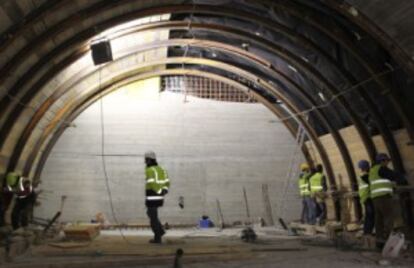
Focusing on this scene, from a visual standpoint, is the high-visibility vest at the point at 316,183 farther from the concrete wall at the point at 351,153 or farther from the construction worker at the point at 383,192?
the construction worker at the point at 383,192

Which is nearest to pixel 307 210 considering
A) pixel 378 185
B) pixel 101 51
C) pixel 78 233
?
pixel 378 185

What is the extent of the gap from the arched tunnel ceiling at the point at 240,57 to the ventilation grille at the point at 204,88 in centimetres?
200

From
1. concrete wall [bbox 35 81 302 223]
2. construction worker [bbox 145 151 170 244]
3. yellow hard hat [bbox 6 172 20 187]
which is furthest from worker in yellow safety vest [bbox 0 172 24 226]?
concrete wall [bbox 35 81 302 223]

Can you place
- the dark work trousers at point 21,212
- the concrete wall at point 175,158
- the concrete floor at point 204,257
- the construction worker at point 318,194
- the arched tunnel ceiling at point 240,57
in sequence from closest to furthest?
1. the concrete floor at point 204,257
2. the arched tunnel ceiling at point 240,57
3. the dark work trousers at point 21,212
4. the construction worker at point 318,194
5. the concrete wall at point 175,158

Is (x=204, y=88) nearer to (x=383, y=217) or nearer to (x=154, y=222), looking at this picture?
(x=154, y=222)

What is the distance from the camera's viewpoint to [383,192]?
670 cm

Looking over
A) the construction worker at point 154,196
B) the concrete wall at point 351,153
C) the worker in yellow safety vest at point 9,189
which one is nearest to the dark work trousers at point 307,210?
the concrete wall at point 351,153

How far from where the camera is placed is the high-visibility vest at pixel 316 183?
35.0 ft

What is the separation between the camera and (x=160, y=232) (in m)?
7.61

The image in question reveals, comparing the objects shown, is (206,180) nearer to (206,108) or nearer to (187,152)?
(187,152)

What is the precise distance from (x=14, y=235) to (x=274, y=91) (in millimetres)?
6889

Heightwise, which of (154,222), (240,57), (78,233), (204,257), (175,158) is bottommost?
(204,257)

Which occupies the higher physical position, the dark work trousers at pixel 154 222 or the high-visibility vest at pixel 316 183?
the high-visibility vest at pixel 316 183

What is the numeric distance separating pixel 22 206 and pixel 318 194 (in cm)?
661
